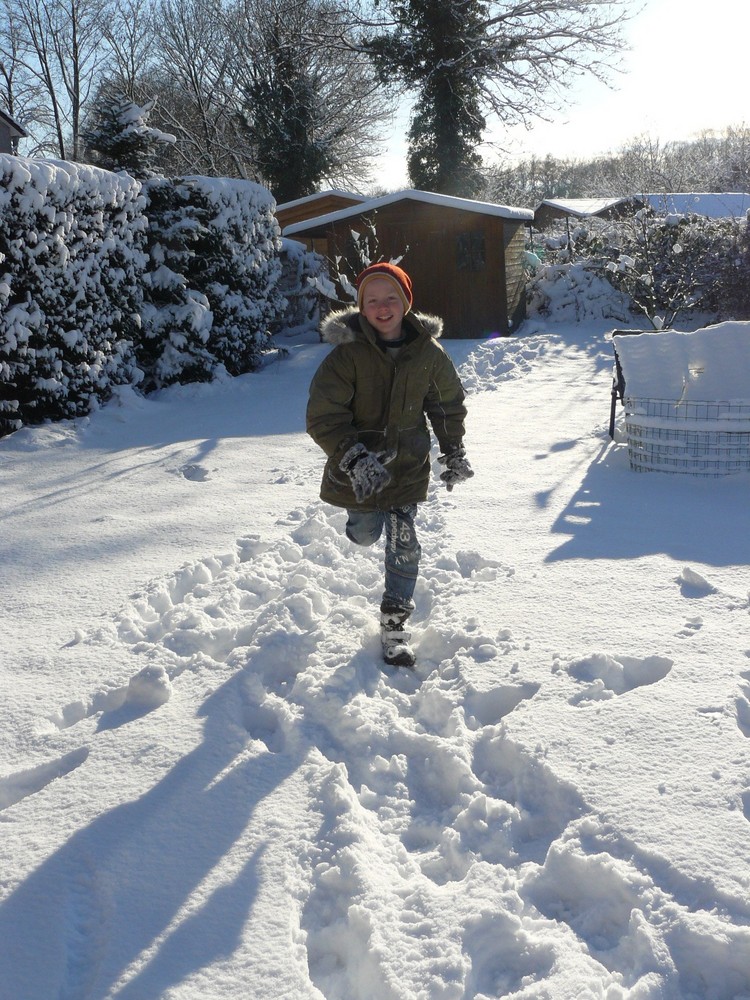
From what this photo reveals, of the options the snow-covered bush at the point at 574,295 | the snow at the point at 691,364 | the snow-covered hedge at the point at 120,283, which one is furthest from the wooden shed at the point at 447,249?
the snow at the point at 691,364

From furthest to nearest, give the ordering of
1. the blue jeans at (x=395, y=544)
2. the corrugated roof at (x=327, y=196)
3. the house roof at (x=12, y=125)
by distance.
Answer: the house roof at (x=12, y=125) < the corrugated roof at (x=327, y=196) < the blue jeans at (x=395, y=544)

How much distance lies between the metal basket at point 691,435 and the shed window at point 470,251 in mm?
11092

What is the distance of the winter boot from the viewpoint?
3.45 metres

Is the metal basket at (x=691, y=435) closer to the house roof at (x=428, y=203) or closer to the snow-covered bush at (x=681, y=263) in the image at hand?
the snow-covered bush at (x=681, y=263)

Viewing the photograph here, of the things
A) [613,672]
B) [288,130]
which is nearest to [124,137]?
[613,672]

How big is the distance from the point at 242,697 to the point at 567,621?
5.02 ft

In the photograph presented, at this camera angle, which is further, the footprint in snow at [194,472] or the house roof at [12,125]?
the house roof at [12,125]

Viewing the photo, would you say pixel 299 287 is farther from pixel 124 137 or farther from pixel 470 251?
pixel 124 137

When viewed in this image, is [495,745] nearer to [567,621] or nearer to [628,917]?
[628,917]

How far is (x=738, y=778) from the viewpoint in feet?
8.13

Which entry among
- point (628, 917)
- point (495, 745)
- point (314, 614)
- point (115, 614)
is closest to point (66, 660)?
point (115, 614)

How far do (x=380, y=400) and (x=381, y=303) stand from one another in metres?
0.40

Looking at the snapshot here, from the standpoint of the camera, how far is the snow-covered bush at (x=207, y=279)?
10.1 metres

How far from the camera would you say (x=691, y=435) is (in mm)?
6129
